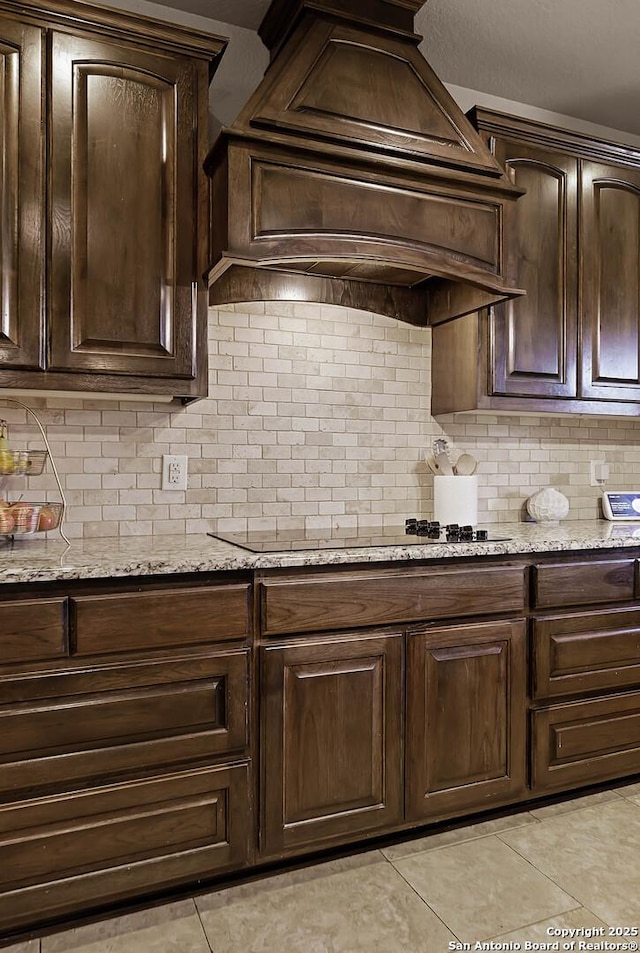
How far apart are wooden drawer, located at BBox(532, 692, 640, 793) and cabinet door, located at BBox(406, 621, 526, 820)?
0.30 feet

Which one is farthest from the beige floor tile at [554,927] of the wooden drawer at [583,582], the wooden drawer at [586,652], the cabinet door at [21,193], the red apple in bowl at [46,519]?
the cabinet door at [21,193]

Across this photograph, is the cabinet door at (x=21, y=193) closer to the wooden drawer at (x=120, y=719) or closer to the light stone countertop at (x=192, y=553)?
the light stone countertop at (x=192, y=553)

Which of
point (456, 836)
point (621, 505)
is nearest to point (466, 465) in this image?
point (621, 505)

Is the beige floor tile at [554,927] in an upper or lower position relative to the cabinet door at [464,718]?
lower

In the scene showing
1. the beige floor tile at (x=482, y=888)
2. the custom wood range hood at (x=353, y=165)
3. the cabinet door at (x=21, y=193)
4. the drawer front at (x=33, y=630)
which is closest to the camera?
the drawer front at (x=33, y=630)

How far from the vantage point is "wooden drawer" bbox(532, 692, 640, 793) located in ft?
7.78

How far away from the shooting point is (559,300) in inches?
110

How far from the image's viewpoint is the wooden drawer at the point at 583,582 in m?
2.37

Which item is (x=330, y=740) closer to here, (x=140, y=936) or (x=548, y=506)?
(x=140, y=936)

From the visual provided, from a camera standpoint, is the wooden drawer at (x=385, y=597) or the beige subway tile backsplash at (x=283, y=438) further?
the beige subway tile backsplash at (x=283, y=438)

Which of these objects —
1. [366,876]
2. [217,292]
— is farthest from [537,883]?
[217,292]

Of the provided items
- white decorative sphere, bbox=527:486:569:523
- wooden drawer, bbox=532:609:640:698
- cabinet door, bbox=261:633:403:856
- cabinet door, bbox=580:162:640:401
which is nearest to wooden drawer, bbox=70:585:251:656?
cabinet door, bbox=261:633:403:856

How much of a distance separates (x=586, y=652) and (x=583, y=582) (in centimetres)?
25

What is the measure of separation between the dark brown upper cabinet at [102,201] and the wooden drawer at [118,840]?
3.79 feet
